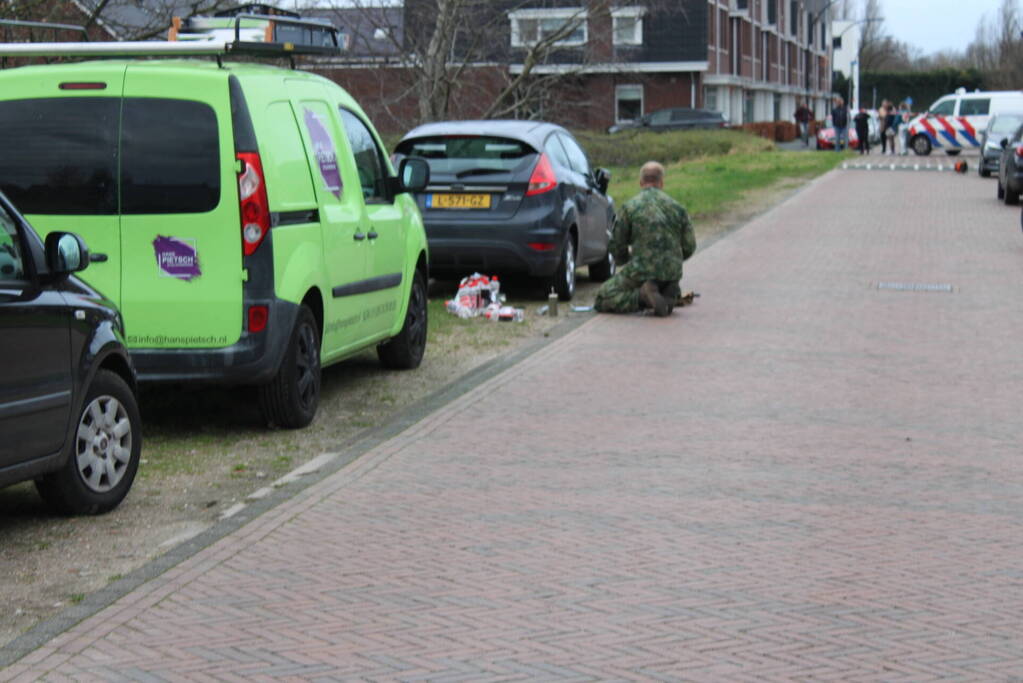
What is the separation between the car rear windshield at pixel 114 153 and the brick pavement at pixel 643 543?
1707 mm

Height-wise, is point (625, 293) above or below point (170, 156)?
below

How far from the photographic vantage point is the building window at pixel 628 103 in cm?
6069

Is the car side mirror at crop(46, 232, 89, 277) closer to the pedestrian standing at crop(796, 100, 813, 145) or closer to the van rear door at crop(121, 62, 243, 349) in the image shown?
the van rear door at crop(121, 62, 243, 349)

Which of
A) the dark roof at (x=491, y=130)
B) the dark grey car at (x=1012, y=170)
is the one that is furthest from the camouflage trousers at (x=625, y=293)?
the dark grey car at (x=1012, y=170)

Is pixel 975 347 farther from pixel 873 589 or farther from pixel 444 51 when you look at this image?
pixel 444 51

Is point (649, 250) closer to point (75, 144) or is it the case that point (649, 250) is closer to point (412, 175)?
point (412, 175)

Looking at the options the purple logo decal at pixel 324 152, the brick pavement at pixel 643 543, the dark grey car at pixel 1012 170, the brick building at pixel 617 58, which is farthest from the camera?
the dark grey car at pixel 1012 170

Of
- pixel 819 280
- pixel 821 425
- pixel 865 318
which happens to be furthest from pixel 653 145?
pixel 821 425

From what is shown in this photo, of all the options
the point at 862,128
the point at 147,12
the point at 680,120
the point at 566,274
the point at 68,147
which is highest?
the point at 147,12

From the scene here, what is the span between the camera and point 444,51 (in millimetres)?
23906

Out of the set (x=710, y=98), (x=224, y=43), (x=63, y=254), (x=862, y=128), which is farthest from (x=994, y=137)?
(x=63, y=254)

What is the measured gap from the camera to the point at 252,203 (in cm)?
802

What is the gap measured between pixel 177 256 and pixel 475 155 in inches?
263

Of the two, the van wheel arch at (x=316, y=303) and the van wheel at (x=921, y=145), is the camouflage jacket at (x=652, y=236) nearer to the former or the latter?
the van wheel arch at (x=316, y=303)
